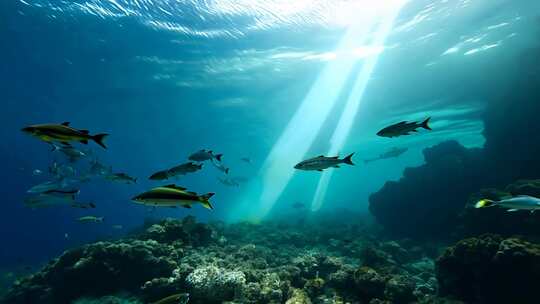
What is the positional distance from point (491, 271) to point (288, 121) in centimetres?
2766

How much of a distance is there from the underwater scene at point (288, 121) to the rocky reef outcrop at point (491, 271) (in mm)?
36

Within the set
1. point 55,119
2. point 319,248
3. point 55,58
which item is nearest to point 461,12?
point 319,248

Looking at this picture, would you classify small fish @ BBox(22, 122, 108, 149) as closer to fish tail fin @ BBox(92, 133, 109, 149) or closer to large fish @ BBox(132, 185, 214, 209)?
fish tail fin @ BBox(92, 133, 109, 149)

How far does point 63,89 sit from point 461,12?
28.7 metres

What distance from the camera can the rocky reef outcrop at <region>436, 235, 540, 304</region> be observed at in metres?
7.43

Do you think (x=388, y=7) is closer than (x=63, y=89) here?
Yes

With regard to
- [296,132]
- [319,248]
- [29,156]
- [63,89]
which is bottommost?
[319,248]

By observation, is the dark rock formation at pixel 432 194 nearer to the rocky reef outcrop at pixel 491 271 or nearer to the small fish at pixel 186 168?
the rocky reef outcrop at pixel 491 271

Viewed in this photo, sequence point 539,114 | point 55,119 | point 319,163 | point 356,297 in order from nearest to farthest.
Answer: point 319,163 < point 356,297 < point 539,114 < point 55,119

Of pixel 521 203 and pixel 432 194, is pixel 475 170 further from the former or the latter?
pixel 521 203

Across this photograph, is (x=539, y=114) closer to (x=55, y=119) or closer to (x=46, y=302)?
(x=46, y=302)

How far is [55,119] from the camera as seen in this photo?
31.3 metres

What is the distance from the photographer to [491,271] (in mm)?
7930

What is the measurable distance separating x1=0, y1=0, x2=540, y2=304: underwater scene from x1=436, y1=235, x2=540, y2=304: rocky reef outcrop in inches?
1.4
